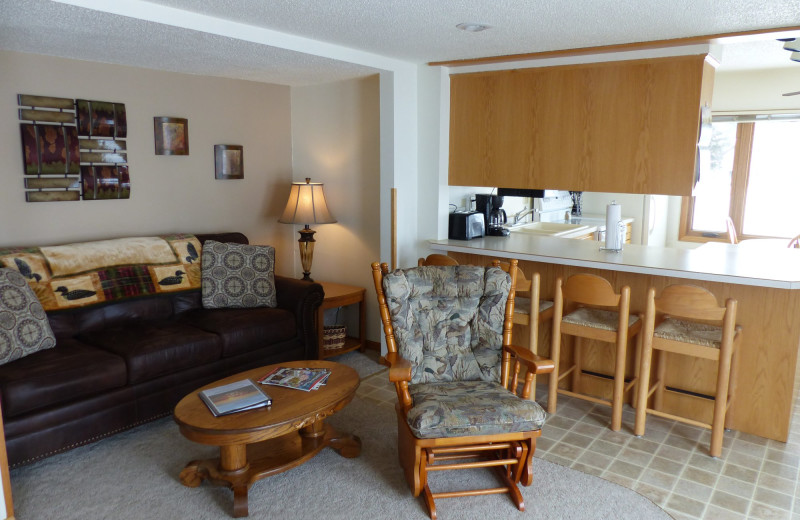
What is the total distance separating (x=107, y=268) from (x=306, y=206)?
1.48 meters

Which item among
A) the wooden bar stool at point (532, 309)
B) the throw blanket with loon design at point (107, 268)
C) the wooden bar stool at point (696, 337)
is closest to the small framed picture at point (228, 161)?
the throw blanket with loon design at point (107, 268)

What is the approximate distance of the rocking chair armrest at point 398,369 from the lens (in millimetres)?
2631

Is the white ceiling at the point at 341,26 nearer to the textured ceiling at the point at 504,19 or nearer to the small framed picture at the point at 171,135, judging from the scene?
the textured ceiling at the point at 504,19

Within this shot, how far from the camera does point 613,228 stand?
150 inches

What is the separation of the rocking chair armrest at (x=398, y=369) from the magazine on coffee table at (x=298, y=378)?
35 cm

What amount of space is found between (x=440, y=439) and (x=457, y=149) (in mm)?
2403

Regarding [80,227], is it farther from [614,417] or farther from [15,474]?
[614,417]

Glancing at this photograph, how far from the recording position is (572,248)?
395 cm

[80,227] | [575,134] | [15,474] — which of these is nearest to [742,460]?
[575,134]

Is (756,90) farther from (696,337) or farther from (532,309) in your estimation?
(532,309)

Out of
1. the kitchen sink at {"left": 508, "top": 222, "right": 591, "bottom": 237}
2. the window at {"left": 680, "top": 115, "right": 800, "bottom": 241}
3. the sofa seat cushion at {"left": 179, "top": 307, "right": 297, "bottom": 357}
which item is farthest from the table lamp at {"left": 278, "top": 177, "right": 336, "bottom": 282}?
the window at {"left": 680, "top": 115, "right": 800, "bottom": 241}

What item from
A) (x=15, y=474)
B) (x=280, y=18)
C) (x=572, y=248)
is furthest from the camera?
(x=572, y=248)

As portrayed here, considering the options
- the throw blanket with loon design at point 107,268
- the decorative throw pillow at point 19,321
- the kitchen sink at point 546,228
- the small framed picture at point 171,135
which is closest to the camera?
the decorative throw pillow at point 19,321

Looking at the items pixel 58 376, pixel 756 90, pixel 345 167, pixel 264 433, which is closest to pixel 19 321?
pixel 58 376
